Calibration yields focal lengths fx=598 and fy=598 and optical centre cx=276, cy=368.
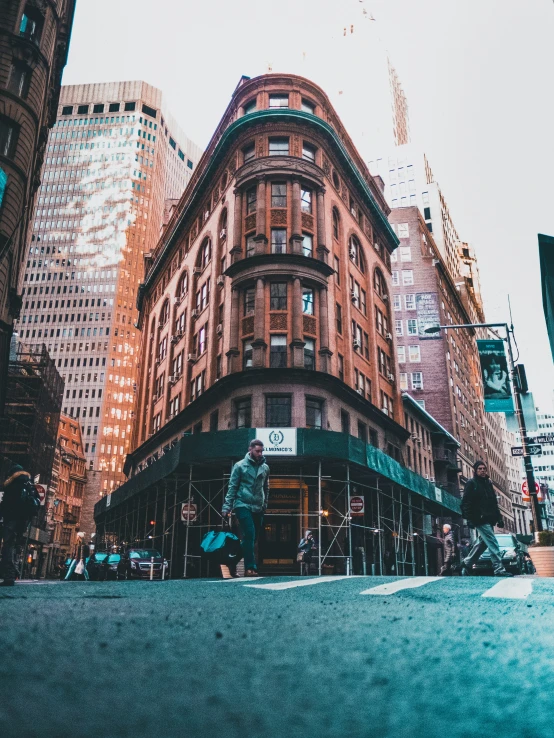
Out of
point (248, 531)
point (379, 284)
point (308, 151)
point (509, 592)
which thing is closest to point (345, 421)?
point (379, 284)

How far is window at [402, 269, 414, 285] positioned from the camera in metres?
73.5

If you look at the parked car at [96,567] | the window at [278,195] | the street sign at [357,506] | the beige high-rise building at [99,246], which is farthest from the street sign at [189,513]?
the beige high-rise building at [99,246]

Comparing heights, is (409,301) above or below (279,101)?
above

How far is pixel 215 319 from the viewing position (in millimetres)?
37312

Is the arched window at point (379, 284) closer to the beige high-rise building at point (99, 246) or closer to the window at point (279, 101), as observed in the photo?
the window at point (279, 101)

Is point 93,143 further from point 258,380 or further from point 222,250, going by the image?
point 258,380

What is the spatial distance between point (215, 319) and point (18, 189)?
48.6 feet

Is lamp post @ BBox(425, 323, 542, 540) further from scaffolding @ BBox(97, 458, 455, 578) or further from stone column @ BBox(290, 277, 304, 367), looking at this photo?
stone column @ BBox(290, 277, 304, 367)

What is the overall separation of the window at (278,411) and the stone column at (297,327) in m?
2.14

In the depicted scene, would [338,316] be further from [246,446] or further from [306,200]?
[246,446]

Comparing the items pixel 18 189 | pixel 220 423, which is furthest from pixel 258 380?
pixel 18 189

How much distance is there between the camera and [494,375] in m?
17.7

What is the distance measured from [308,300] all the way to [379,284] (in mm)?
14256

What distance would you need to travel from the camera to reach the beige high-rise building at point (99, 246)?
121 m
